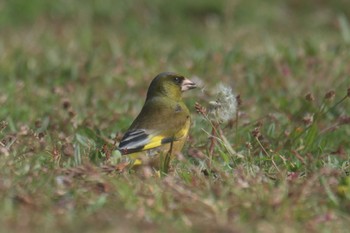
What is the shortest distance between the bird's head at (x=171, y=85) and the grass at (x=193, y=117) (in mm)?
165

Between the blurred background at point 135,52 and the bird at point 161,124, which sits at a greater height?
the bird at point 161,124

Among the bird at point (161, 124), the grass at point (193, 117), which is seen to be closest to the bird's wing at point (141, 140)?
the bird at point (161, 124)

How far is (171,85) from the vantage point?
6160 millimetres

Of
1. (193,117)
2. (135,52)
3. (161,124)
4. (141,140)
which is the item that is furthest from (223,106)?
(135,52)

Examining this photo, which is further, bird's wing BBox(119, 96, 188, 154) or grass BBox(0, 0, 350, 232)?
bird's wing BBox(119, 96, 188, 154)

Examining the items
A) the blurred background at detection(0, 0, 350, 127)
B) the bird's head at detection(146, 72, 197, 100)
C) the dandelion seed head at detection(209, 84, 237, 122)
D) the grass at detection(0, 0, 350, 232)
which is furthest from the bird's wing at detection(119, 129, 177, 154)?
the blurred background at detection(0, 0, 350, 127)

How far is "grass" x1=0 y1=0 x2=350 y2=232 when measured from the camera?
158 inches

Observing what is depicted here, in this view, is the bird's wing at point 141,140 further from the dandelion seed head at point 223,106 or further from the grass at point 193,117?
the dandelion seed head at point 223,106

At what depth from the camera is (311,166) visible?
4.90 meters

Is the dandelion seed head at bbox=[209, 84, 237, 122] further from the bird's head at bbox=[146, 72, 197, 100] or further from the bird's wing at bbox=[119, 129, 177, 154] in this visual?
the bird's head at bbox=[146, 72, 197, 100]

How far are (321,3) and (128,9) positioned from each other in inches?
109

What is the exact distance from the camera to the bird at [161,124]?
206 inches

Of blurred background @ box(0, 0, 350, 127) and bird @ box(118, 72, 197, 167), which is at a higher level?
bird @ box(118, 72, 197, 167)

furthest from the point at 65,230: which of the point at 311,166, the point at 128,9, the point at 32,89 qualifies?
the point at 128,9
